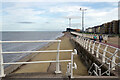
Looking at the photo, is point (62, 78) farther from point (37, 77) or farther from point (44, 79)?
point (37, 77)

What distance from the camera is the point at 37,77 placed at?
136 inches

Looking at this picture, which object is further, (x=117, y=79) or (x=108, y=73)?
(x=108, y=73)

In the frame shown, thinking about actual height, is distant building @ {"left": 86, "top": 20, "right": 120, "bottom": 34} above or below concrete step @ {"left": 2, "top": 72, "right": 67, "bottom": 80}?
above

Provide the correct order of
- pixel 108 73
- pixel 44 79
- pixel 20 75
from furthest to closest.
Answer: pixel 108 73 → pixel 20 75 → pixel 44 79

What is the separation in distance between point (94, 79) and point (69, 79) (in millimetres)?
745

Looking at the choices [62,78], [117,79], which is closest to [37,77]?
[62,78]

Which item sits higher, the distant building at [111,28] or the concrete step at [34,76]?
the distant building at [111,28]

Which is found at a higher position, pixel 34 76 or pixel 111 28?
pixel 111 28

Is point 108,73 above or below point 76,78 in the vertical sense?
below

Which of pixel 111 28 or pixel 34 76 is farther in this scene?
pixel 111 28

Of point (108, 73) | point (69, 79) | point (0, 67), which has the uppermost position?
point (0, 67)

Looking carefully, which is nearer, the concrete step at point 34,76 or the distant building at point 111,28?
the concrete step at point 34,76

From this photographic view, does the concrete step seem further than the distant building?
No

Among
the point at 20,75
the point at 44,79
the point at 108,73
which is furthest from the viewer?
the point at 108,73
